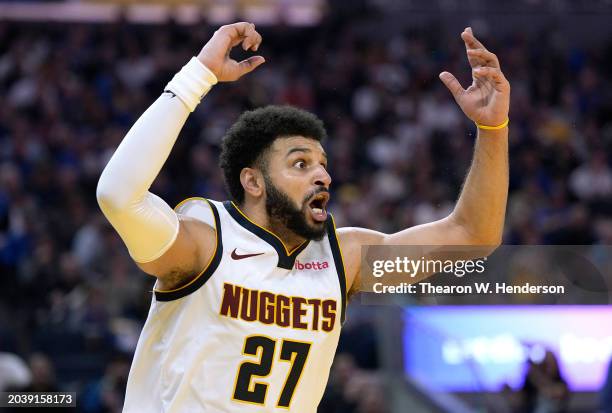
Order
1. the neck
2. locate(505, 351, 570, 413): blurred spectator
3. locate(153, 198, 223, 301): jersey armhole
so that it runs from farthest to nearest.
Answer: locate(505, 351, 570, 413): blurred spectator, the neck, locate(153, 198, 223, 301): jersey armhole

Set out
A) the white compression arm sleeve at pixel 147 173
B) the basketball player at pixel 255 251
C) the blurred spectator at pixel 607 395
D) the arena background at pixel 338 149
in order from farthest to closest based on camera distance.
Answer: the arena background at pixel 338 149 → the blurred spectator at pixel 607 395 → the basketball player at pixel 255 251 → the white compression arm sleeve at pixel 147 173

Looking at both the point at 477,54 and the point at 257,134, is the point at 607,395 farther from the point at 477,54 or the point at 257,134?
the point at 257,134

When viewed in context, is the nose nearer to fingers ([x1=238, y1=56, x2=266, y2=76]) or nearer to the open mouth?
the open mouth

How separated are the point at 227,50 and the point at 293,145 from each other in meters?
0.49

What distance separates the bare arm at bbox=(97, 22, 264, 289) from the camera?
3125mm

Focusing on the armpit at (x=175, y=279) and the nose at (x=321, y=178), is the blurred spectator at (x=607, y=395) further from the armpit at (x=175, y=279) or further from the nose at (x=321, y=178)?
the armpit at (x=175, y=279)

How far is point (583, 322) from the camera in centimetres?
563

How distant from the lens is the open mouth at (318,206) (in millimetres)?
3588

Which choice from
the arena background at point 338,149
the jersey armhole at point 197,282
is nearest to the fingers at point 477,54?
the jersey armhole at point 197,282

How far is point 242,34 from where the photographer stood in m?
3.48

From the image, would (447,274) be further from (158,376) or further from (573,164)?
(573,164)

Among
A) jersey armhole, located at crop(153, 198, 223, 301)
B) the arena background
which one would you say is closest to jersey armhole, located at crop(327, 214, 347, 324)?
jersey armhole, located at crop(153, 198, 223, 301)

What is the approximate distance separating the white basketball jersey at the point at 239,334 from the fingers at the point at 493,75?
3.08 feet

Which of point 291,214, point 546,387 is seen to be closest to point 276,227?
point 291,214
